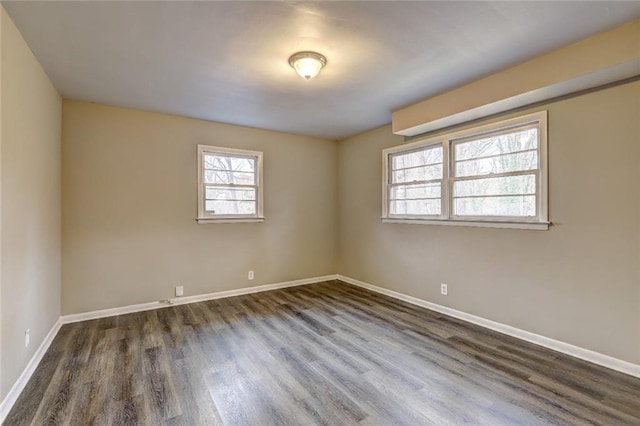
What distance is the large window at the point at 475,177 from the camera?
2971 millimetres

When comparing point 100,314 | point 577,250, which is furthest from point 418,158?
point 100,314

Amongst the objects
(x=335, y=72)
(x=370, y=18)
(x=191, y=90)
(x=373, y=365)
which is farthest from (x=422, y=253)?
(x=191, y=90)

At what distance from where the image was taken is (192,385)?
2.24m

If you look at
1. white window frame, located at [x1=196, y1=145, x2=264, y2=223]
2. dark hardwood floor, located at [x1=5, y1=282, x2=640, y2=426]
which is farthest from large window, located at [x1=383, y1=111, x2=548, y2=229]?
white window frame, located at [x1=196, y1=145, x2=264, y2=223]

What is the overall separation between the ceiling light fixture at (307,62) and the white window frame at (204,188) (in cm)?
220

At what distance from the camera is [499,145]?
3.26 m

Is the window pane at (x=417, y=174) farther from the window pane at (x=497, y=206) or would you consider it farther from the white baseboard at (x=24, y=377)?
the white baseboard at (x=24, y=377)

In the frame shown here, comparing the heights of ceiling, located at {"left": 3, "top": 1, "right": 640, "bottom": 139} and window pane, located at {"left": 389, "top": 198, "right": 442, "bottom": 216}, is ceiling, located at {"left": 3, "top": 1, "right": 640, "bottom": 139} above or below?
above

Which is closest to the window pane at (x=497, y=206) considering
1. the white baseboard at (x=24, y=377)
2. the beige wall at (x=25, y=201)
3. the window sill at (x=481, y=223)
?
the window sill at (x=481, y=223)

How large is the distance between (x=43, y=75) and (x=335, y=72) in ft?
8.58

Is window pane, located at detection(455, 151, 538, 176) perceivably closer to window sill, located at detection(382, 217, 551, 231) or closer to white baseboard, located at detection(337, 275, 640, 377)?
window sill, located at detection(382, 217, 551, 231)

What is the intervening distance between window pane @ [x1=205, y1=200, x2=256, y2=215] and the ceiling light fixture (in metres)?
2.47

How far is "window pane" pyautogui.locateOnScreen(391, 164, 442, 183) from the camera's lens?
3936 mm

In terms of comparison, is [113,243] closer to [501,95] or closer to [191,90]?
[191,90]
